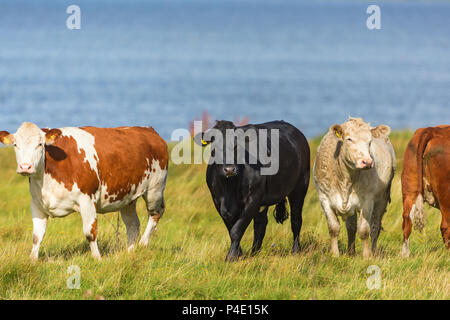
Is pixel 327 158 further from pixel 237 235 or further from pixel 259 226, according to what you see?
pixel 237 235

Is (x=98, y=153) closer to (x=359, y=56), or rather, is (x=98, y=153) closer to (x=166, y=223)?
(x=166, y=223)

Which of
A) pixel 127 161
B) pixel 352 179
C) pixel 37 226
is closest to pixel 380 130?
pixel 352 179

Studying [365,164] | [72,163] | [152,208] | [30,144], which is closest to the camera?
[30,144]

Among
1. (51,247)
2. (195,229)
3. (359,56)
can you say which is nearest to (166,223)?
(195,229)

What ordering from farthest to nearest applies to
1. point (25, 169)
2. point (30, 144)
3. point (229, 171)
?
point (229, 171) → point (30, 144) → point (25, 169)

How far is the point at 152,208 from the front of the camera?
10.0 m

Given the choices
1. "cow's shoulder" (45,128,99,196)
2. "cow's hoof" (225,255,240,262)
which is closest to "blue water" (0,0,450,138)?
"cow's hoof" (225,255,240,262)

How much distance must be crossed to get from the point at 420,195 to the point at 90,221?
3.85 metres

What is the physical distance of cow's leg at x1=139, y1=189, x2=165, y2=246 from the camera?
990 centimetres

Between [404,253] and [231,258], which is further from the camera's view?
[404,253]

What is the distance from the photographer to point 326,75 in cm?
9888

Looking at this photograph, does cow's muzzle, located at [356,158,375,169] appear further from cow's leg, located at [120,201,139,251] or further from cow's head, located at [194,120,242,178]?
cow's leg, located at [120,201,139,251]

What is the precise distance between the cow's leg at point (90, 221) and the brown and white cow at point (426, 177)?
3643mm

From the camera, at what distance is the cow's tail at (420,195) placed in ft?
30.1
